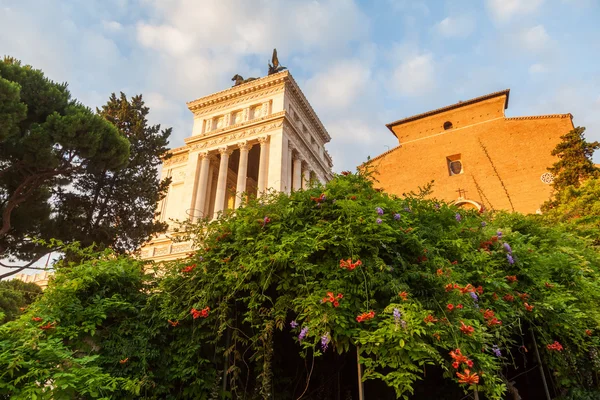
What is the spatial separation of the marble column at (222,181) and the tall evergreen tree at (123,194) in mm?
10758

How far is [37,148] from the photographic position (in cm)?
952

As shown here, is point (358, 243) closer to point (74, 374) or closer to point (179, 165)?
point (74, 374)

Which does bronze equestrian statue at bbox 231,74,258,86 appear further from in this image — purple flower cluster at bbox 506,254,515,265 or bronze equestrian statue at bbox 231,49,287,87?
purple flower cluster at bbox 506,254,515,265

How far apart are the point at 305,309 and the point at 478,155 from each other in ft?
65.5

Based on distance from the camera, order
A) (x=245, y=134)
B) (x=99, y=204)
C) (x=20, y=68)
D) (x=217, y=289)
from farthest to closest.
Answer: (x=245, y=134)
(x=99, y=204)
(x=20, y=68)
(x=217, y=289)

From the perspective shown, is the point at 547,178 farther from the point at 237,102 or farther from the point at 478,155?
the point at 237,102

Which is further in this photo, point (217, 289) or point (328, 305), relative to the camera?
point (217, 289)

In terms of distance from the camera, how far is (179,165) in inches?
1256

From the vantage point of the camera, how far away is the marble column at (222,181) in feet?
85.2

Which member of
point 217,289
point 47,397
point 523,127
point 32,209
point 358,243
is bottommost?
point 47,397

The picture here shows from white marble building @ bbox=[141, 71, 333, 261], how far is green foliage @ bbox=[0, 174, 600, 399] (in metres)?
20.1

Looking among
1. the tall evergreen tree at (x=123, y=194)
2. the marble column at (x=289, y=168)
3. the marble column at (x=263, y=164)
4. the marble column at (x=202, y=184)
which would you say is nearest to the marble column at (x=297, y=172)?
the marble column at (x=289, y=168)

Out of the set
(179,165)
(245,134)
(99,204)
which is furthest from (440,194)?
(179,165)

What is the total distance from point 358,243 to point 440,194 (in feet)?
59.9
